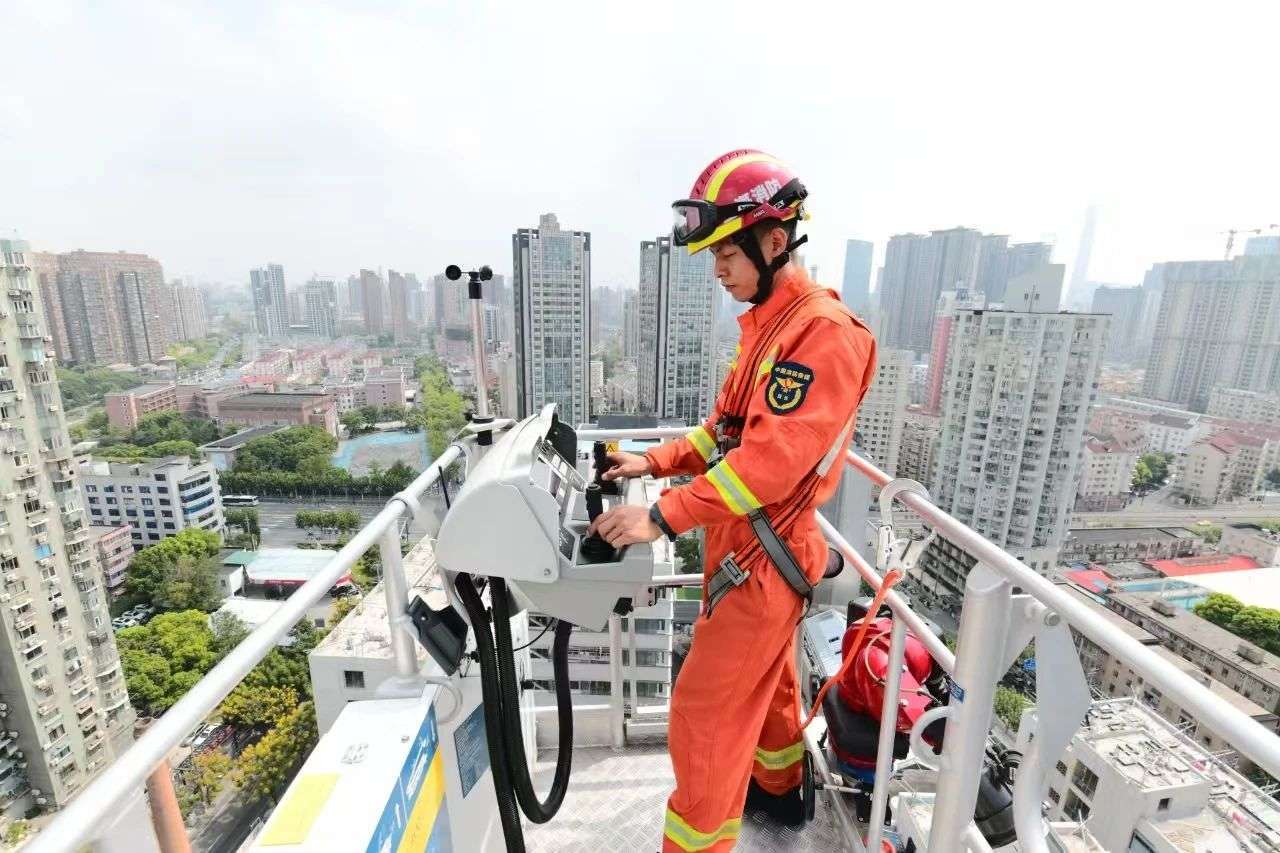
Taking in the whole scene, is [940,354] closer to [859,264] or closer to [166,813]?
[859,264]

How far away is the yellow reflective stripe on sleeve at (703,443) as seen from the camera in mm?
1986

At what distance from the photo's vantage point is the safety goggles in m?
1.54

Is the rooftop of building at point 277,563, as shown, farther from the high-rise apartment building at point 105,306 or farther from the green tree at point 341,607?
the high-rise apartment building at point 105,306

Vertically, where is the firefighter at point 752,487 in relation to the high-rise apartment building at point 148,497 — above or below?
above

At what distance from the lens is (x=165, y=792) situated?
0.88m

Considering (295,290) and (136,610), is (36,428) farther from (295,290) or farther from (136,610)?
(295,290)

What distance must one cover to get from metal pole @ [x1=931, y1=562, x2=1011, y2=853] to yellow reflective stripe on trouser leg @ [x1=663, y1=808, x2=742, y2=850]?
0.57 m

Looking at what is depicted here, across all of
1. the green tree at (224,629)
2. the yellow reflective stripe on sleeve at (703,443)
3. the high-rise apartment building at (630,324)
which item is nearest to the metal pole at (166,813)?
the yellow reflective stripe on sleeve at (703,443)

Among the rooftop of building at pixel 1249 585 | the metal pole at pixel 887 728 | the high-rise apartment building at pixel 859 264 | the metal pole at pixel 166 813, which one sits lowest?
the rooftop of building at pixel 1249 585

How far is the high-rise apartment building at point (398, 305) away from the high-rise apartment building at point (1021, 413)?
4197cm

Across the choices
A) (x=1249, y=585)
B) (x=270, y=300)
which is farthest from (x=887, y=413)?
(x=270, y=300)

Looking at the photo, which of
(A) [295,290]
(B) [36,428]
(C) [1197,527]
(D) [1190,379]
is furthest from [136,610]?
(D) [1190,379]

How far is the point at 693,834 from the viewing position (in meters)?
1.70

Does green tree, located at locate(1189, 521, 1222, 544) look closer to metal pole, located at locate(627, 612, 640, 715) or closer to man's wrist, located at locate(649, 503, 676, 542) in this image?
metal pole, located at locate(627, 612, 640, 715)
